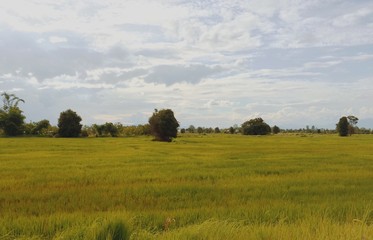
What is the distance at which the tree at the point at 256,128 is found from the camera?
11506cm

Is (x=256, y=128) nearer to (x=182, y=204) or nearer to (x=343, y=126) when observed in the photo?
(x=343, y=126)

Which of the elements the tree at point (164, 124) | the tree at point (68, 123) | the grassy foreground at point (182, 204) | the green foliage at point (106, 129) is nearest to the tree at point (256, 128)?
the green foliage at point (106, 129)

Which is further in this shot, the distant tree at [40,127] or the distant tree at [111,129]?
→ the distant tree at [111,129]

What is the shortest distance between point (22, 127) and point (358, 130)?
111m

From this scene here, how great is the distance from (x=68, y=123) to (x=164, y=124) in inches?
993

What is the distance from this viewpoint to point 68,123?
73.3m

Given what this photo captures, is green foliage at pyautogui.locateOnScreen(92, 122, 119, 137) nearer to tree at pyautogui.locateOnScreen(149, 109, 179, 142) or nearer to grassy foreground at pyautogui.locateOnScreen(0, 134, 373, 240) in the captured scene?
tree at pyautogui.locateOnScreen(149, 109, 179, 142)

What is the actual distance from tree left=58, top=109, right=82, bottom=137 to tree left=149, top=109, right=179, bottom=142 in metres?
22.0

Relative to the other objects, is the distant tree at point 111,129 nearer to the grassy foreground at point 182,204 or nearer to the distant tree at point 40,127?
the distant tree at point 40,127

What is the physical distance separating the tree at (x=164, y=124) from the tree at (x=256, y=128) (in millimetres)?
61279

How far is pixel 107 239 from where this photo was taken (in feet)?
16.2

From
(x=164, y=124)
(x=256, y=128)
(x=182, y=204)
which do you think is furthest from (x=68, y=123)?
(x=182, y=204)

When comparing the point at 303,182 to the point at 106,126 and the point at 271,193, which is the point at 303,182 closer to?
the point at 271,193

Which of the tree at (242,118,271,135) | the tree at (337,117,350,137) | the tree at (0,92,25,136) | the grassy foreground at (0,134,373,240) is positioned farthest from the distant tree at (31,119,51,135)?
the tree at (337,117,350,137)
